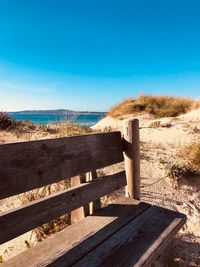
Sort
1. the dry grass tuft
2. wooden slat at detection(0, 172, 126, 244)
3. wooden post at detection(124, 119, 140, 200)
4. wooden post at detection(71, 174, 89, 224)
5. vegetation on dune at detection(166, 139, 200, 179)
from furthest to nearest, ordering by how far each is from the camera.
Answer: the dry grass tuft < vegetation on dune at detection(166, 139, 200, 179) < wooden post at detection(124, 119, 140, 200) < wooden post at detection(71, 174, 89, 224) < wooden slat at detection(0, 172, 126, 244)

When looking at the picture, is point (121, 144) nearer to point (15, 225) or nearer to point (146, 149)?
point (15, 225)

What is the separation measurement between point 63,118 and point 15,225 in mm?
6378

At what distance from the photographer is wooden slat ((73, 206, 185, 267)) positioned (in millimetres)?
1778

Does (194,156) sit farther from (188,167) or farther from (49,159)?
(49,159)

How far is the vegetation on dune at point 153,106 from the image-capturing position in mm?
12613

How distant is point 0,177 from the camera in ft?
5.49

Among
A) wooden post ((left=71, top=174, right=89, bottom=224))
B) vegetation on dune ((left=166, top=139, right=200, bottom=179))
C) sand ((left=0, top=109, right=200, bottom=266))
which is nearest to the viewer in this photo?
wooden post ((left=71, top=174, right=89, bottom=224))

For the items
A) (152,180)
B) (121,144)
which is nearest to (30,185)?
(121,144)

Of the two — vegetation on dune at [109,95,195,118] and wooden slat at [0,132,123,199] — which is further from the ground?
vegetation on dune at [109,95,195,118]

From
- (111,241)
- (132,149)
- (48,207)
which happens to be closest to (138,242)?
(111,241)

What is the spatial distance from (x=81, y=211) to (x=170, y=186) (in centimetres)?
272

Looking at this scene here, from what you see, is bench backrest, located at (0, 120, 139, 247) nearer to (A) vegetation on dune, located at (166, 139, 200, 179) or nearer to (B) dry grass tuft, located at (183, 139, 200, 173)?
(A) vegetation on dune, located at (166, 139, 200, 179)

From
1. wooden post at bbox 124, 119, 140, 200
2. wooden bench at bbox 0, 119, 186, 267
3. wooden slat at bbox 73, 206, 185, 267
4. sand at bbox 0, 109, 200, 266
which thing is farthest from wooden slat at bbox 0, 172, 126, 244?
sand at bbox 0, 109, 200, 266

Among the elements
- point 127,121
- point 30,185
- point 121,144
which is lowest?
point 30,185
